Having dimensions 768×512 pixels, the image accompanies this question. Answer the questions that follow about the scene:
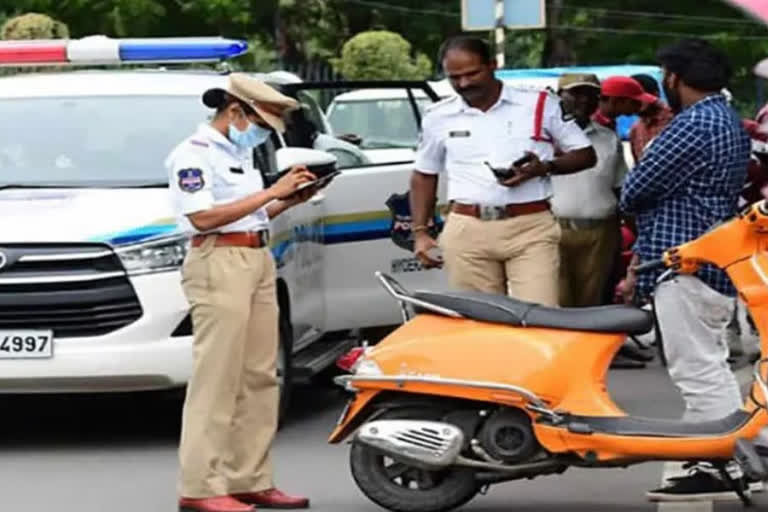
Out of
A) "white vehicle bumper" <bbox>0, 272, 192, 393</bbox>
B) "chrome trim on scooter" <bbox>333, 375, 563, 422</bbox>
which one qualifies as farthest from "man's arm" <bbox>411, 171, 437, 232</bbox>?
"chrome trim on scooter" <bbox>333, 375, 563, 422</bbox>

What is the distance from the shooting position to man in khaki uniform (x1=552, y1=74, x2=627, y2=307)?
11.6 m

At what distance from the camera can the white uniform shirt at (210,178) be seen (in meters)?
7.85

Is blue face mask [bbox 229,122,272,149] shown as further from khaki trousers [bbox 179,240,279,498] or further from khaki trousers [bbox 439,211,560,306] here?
khaki trousers [bbox 439,211,560,306]

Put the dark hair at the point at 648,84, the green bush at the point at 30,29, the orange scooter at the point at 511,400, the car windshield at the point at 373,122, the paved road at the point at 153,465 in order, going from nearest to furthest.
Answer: the orange scooter at the point at 511,400 → the paved road at the point at 153,465 → the dark hair at the point at 648,84 → the green bush at the point at 30,29 → the car windshield at the point at 373,122

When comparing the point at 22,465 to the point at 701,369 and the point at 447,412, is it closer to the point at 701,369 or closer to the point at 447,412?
the point at 447,412

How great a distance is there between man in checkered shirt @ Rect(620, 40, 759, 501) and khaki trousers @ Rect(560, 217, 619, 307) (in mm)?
3590

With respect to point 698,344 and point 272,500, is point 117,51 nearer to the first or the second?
point 272,500

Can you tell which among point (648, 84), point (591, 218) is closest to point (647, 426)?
point (591, 218)

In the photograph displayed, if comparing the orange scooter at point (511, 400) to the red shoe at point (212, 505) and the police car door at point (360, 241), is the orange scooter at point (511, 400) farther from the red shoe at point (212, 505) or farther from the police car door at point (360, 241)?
the police car door at point (360, 241)

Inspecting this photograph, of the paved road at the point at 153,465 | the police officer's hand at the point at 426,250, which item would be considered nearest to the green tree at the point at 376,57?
the paved road at the point at 153,465

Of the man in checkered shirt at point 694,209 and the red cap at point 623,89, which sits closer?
the man in checkered shirt at point 694,209

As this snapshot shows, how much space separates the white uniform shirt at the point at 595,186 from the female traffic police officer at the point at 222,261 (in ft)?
12.6

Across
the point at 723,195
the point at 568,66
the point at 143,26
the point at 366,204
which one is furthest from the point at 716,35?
the point at 723,195

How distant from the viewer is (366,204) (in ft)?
35.9
